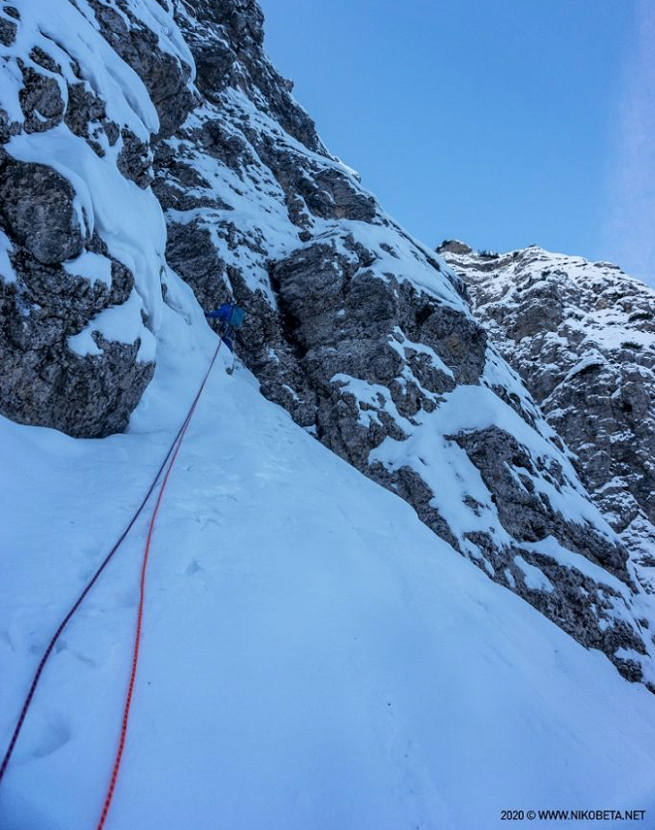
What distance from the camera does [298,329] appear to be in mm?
14523

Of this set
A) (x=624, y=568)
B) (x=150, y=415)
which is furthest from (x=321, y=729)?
(x=624, y=568)

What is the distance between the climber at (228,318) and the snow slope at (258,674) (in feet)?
18.1

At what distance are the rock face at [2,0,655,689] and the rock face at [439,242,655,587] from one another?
411 inches

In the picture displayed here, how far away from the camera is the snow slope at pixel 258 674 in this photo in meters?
2.60

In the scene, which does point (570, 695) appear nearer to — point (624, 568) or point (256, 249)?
point (624, 568)

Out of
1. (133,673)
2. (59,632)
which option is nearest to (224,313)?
(59,632)

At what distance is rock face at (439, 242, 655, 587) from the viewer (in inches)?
1184

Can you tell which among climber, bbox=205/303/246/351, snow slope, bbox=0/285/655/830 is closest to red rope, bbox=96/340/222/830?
snow slope, bbox=0/285/655/830

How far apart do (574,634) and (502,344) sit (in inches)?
1311

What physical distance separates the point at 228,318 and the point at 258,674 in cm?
1031

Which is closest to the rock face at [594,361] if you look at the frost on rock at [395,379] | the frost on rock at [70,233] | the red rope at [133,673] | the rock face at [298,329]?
the frost on rock at [395,379]

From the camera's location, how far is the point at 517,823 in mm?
3379

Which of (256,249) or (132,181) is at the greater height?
(256,249)

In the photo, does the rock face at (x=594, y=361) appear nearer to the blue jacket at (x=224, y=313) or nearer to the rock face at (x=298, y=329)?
the rock face at (x=298, y=329)
